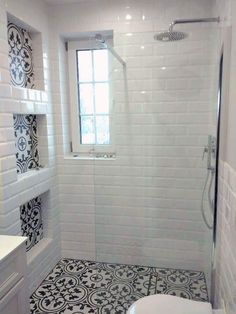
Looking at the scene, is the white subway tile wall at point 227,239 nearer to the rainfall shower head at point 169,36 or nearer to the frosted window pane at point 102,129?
the rainfall shower head at point 169,36

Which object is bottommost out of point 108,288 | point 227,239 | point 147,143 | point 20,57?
point 108,288

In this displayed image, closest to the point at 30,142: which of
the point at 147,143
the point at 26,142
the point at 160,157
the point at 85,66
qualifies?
the point at 26,142

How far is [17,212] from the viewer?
1923mm

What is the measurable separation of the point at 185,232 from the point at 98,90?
1466 millimetres

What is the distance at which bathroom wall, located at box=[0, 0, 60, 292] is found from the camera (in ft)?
5.83

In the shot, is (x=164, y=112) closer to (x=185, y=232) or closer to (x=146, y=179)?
(x=146, y=179)

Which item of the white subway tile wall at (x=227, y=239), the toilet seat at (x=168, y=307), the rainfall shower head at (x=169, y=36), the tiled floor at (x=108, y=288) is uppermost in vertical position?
the rainfall shower head at (x=169, y=36)

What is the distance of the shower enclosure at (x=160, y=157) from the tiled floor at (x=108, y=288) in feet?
0.38

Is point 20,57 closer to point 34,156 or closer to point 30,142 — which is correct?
point 30,142

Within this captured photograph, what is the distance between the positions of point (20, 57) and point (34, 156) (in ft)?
2.70

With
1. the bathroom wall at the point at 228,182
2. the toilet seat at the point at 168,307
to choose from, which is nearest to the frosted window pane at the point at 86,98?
the bathroom wall at the point at 228,182

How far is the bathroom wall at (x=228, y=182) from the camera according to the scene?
1269 millimetres

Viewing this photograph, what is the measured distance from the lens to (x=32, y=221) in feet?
7.64

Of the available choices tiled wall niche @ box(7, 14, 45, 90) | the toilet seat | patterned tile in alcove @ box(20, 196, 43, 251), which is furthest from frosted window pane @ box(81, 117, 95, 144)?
the toilet seat
